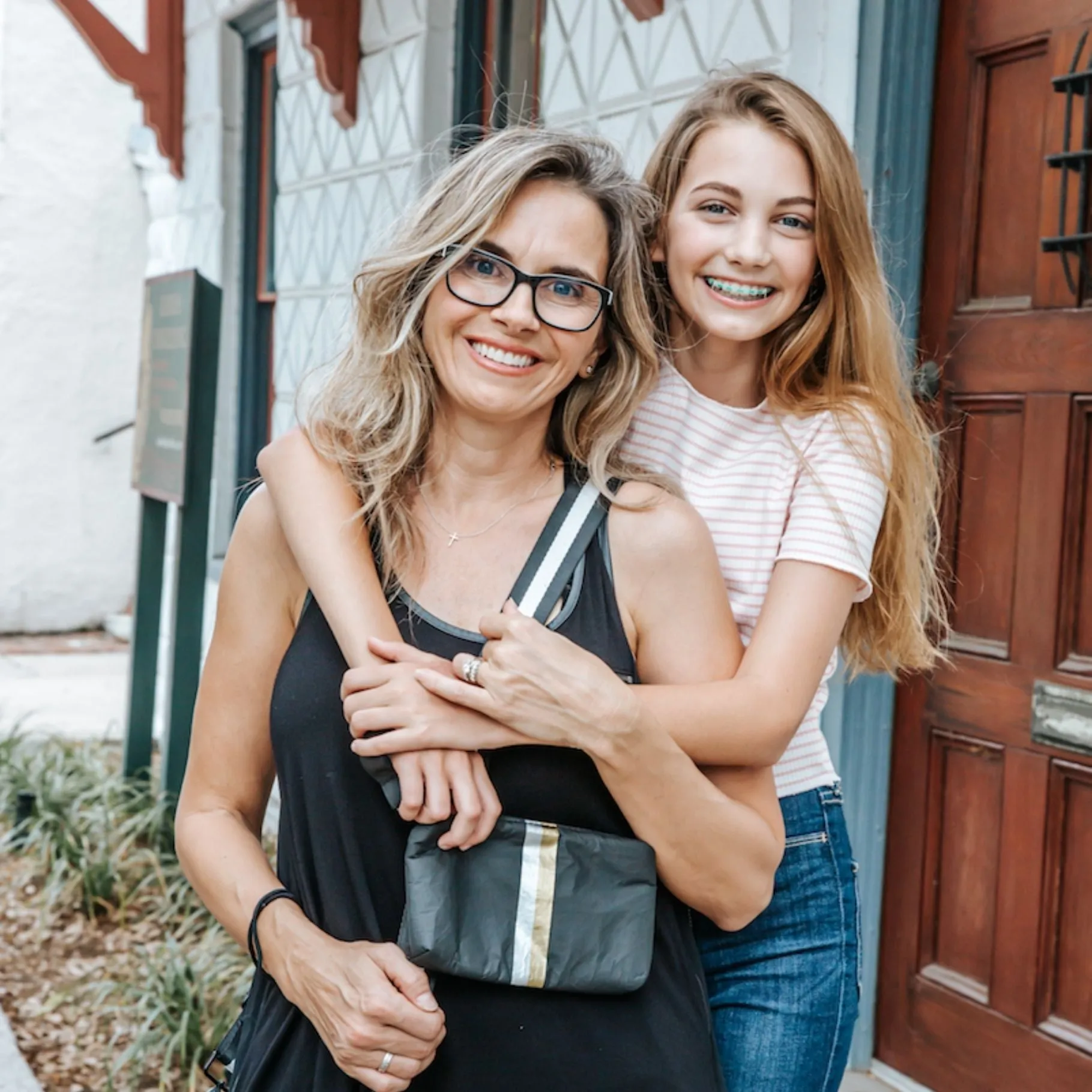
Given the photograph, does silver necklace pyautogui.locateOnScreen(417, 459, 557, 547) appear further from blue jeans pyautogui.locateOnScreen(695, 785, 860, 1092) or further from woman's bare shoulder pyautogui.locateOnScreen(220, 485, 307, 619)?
blue jeans pyautogui.locateOnScreen(695, 785, 860, 1092)

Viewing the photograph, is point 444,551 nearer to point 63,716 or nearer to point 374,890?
point 374,890

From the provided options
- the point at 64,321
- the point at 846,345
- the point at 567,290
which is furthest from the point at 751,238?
the point at 64,321

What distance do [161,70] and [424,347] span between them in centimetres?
638

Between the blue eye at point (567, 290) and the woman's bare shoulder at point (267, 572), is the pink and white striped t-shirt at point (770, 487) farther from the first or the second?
the woman's bare shoulder at point (267, 572)

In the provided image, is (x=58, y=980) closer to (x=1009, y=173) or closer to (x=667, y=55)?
(x=667, y=55)

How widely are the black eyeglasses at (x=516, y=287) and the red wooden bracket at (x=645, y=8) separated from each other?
2.27 m

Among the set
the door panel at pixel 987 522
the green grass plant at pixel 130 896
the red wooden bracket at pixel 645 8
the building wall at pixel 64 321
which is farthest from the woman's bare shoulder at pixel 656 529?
the building wall at pixel 64 321

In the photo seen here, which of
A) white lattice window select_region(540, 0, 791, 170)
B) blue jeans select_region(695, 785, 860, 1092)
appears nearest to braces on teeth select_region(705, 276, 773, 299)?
blue jeans select_region(695, 785, 860, 1092)

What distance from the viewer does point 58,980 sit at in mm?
4367

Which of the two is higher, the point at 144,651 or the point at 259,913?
the point at 259,913

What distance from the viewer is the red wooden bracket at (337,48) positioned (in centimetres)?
541

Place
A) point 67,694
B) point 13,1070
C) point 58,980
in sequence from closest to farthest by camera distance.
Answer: point 13,1070, point 58,980, point 67,694

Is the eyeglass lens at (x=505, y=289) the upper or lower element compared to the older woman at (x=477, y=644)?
upper

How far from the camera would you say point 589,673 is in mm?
1527
